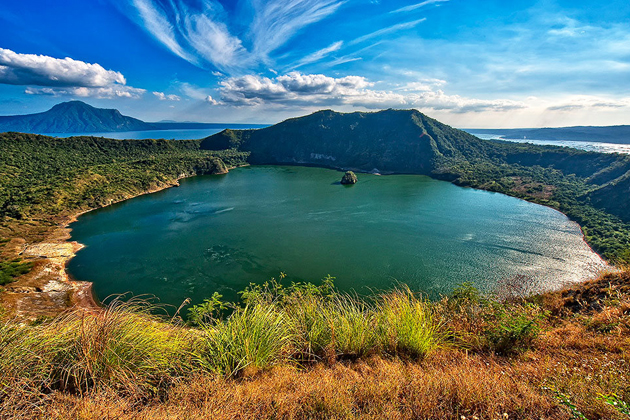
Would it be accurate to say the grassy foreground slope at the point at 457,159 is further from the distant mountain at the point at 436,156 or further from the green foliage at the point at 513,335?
the green foliage at the point at 513,335

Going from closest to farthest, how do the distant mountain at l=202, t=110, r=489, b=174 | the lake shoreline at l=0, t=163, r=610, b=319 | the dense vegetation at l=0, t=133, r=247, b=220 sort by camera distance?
the lake shoreline at l=0, t=163, r=610, b=319, the dense vegetation at l=0, t=133, r=247, b=220, the distant mountain at l=202, t=110, r=489, b=174

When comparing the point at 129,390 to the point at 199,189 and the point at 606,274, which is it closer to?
the point at 606,274

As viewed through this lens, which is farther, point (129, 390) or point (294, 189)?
point (294, 189)

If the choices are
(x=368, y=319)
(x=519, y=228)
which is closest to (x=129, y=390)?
(x=368, y=319)

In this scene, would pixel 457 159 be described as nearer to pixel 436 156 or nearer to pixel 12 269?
pixel 436 156

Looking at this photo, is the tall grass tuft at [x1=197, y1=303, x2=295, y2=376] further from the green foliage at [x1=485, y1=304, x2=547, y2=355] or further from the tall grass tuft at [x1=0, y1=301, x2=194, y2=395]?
the green foliage at [x1=485, y1=304, x2=547, y2=355]

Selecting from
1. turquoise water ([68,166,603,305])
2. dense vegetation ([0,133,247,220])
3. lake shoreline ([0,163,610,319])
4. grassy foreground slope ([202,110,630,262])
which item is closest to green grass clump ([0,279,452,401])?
grassy foreground slope ([202,110,630,262])
